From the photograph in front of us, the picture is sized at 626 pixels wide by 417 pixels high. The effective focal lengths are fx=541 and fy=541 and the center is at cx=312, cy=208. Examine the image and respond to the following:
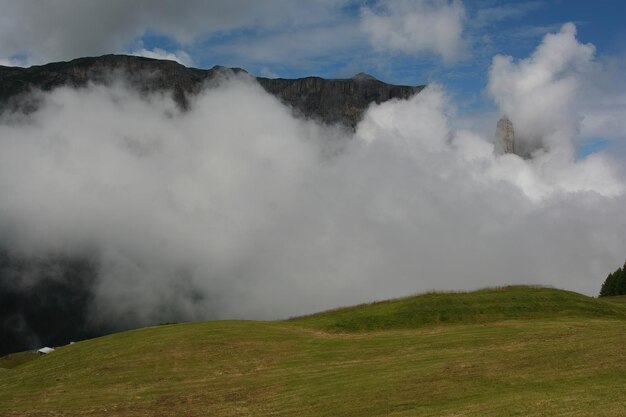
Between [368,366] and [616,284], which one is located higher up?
[616,284]

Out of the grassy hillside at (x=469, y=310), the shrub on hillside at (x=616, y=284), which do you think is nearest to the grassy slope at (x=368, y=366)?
the grassy hillside at (x=469, y=310)

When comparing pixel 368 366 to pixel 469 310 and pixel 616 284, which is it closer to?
pixel 469 310

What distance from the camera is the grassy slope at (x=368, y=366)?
116ft

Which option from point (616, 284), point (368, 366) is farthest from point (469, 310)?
point (616, 284)

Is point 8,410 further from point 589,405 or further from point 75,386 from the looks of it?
point 589,405

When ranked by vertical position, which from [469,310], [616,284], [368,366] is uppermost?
[469,310]

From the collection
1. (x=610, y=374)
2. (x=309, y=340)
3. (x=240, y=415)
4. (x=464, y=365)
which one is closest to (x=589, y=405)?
(x=610, y=374)

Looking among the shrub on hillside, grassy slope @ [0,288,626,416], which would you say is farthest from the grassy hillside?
the shrub on hillside

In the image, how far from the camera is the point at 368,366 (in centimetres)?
4797

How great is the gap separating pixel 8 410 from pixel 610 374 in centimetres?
4612

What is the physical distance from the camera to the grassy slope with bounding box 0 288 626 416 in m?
35.3

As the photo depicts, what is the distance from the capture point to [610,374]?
115ft

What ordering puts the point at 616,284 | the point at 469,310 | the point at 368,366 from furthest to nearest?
the point at 616,284 → the point at 469,310 → the point at 368,366

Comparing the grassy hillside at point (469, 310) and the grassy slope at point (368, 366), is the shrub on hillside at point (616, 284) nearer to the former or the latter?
the grassy slope at point (368, 366)
